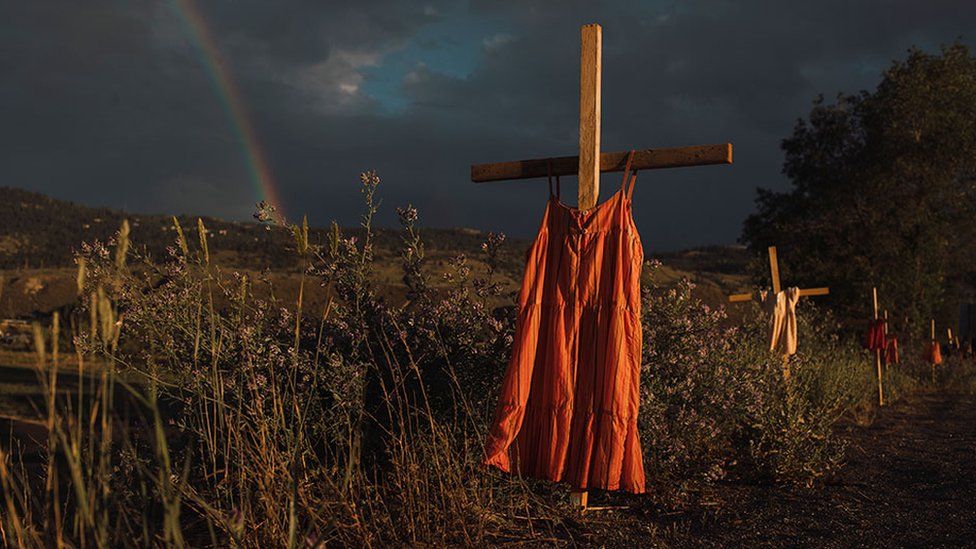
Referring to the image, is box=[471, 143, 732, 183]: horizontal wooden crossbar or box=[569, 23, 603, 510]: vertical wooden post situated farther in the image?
box=[569, 23, 603, 510]: vertical wooden post

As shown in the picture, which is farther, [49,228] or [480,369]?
[49,228]

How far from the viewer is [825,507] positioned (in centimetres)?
587

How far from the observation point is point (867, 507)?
595 cm

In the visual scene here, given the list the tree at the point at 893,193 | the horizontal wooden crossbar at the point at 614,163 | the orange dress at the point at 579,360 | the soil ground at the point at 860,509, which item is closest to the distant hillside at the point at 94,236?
the tree at the point at 893,193

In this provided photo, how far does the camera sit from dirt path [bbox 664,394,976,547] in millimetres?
5121

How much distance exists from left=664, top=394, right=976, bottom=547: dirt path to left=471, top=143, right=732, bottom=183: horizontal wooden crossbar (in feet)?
7.42

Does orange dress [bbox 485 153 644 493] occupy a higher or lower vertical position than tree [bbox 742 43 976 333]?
lower

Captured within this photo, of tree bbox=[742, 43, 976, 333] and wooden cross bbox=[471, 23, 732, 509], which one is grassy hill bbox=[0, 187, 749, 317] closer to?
tree bbox=[742, 43, 976, 333]

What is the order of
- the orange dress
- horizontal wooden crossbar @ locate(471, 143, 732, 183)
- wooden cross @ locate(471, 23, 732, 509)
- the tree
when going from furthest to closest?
the tree, wooden cross @ locate(471, 23, 732, 509), horizontal wooden crossbar @ locate(471, 143, 732, 183), the orange dress

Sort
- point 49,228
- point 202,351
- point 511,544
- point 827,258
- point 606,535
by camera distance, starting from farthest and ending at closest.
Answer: point 49,228 < point 827,258 < point 202,351 < point 606,535 < point 511,544

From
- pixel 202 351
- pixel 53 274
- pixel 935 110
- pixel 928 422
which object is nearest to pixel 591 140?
pixel 202 351

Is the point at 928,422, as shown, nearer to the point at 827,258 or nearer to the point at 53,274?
the point at 827,258

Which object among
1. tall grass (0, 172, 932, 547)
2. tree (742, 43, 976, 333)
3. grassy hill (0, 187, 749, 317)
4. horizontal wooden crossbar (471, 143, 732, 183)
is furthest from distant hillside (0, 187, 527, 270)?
horizontal wooden crossbar (471, 143, 732, 183)

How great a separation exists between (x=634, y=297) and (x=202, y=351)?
9.56 ft
